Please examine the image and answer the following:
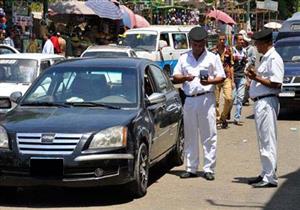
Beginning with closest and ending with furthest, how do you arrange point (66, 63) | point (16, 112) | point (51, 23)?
point (16, 112) → point (66, 63) → point (51, 23)

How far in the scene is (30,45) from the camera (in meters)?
22.8

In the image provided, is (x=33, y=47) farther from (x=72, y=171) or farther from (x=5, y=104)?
(x=72, y=171)

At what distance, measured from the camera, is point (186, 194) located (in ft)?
25.1

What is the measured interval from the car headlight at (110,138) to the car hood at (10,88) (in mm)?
4857

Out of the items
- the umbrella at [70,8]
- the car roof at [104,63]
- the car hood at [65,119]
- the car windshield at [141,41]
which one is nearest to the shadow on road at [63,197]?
the car hood at [65,119]

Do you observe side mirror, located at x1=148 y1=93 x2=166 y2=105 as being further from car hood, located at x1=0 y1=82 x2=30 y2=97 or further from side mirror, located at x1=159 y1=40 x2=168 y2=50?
side mirror, located at x1=159 y1=40 x2=168 y2=50

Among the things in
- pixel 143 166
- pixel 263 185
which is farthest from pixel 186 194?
pixel 263 185

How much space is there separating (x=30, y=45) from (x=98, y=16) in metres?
7.29

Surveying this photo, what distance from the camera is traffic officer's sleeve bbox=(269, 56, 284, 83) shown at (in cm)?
792

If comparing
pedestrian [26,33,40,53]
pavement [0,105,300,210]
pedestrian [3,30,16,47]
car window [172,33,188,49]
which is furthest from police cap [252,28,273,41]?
car window [172,33,188,49]

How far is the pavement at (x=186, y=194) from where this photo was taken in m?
7.07

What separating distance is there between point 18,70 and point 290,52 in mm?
7358

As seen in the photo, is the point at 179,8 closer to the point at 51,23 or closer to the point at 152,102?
the point at 51,23

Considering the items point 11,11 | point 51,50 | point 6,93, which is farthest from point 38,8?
point 6,93
